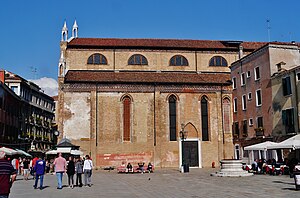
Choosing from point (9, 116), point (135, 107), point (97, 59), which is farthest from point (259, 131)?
point (9, 116)

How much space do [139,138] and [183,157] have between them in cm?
512

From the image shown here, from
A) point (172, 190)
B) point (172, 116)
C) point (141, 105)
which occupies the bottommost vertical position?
point (172, 190)

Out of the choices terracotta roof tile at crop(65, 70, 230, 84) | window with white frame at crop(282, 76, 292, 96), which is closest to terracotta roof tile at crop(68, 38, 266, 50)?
terracotta roof tile at crop(65, 70, 230, 84)

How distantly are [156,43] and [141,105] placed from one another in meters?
8.48

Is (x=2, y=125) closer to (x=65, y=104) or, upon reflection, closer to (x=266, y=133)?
(x=65, y=104)

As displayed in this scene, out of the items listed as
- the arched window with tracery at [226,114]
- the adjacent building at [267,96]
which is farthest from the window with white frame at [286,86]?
the arched window with tracery at [226,114]

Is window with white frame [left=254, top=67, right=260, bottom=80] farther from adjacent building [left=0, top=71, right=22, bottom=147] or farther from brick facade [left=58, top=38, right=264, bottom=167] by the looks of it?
adjacent building [left=0, top=71, right=22, bottom=147]

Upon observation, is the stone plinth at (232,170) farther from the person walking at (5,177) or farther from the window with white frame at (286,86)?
the person walking at (5,177)

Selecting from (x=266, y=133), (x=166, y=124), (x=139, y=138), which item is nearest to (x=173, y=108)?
(x=166, y=124)

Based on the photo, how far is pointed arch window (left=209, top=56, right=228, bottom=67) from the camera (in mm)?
41531

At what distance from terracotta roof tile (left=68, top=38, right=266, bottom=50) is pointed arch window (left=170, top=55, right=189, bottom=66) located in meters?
1.17

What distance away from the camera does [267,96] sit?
3047 cm

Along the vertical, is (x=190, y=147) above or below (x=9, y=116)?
below

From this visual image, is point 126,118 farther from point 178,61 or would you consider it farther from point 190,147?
point 178,61
